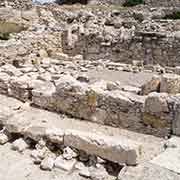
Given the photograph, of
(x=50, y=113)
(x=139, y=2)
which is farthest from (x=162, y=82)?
(x=139, y=2)

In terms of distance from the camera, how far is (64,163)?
4969 millimetres

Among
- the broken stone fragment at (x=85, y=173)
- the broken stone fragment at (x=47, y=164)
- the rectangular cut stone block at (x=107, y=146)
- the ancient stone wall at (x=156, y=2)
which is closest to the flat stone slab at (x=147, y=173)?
the rectangular cut stone block at (x=107, y=146)

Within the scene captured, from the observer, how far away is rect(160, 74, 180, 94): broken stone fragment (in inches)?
300

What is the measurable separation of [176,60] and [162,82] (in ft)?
18.5

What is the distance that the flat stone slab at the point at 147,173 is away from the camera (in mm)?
4098

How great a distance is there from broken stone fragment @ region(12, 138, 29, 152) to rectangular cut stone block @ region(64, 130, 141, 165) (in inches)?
31.5

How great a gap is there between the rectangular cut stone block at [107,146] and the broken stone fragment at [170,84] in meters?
3.06

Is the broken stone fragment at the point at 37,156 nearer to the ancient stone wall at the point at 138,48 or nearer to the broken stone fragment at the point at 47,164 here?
the broken stone fragment at the point at 47,164

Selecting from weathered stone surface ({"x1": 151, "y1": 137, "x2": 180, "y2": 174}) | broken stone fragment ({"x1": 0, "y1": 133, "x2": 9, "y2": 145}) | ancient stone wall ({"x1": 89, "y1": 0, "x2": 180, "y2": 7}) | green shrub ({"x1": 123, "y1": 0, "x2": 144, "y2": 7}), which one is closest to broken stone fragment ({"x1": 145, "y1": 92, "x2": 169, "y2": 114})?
weathered stone surface ({"x1": 151, "y1": 137, "x2": 180, "y2": 174})

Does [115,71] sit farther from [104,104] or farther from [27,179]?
[27,179]

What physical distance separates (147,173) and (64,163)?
134 centimetres

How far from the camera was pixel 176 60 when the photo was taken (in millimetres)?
13172

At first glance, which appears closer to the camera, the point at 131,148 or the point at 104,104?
the point at 131,148

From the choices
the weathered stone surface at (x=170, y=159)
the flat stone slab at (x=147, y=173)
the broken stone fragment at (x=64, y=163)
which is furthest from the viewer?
the broken stone fragment at (x=64, y=163)
